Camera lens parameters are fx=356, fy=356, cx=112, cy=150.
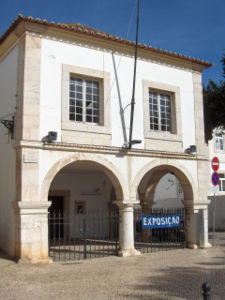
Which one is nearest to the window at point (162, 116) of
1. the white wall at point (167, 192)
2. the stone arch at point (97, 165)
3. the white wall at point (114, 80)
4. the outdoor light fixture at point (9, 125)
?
the white wall at point (114, 80)

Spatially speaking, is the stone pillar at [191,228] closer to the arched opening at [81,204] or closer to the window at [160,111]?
the window at [160,111]

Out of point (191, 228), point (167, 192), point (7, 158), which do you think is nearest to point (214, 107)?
point (191, 228)

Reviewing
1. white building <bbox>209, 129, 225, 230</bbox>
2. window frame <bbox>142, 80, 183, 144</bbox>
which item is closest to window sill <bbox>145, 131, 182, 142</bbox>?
window frame <bbox>142, 80, 183, 144</bbox>

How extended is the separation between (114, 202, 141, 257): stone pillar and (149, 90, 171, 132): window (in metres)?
2.81

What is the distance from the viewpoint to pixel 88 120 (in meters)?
10.4

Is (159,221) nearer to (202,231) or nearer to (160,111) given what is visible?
(202,231)

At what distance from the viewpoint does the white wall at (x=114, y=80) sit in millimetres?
9578

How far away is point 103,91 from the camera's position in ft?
34.6

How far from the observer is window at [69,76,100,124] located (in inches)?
399

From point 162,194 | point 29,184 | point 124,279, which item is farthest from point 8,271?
point 162,194

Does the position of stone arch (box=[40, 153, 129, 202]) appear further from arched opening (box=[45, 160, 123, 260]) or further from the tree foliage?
the tree foliage

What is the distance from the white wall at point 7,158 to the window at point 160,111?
4.33 metres

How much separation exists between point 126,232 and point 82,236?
531cm

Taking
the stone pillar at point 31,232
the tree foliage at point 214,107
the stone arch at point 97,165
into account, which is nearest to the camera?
the stone pillar at point 31,232
